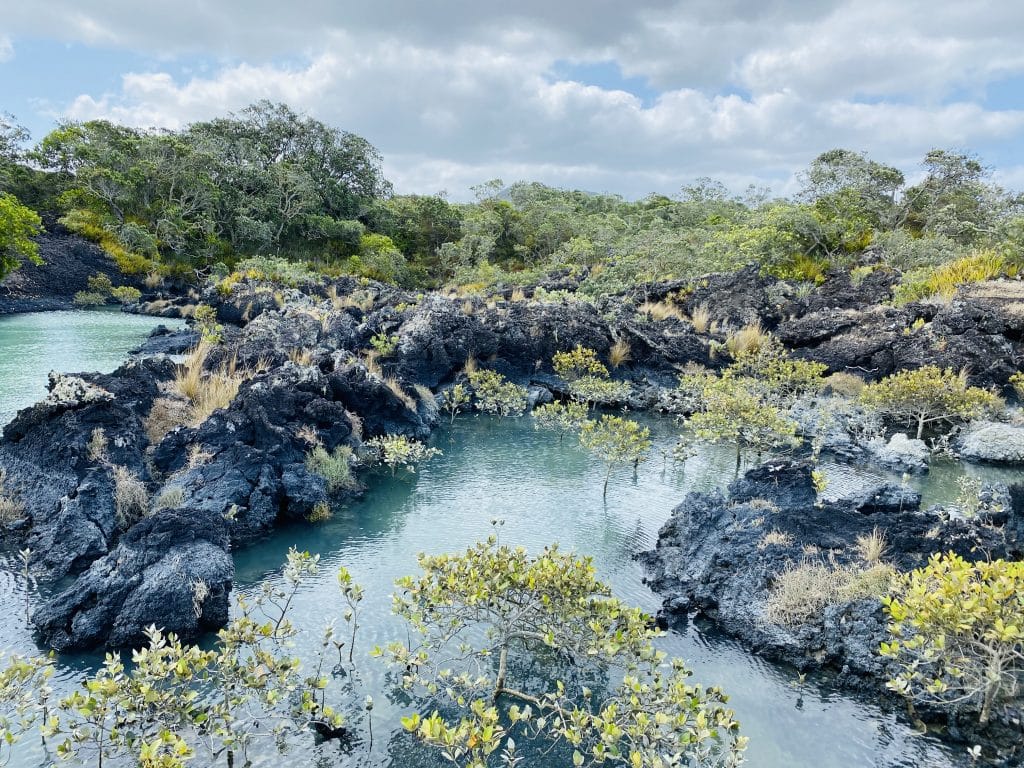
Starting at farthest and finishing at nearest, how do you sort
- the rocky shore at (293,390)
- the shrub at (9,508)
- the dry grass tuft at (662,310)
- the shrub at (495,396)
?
the dry grass tuft at (662,310) < the shrub at (495,396) < the shrub at (9,508) < the rocky shore at (293,390)

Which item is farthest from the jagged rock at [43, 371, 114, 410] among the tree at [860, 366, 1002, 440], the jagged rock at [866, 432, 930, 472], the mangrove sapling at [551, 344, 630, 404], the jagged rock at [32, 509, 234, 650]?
the tree at [860, 366, 1002, 440]

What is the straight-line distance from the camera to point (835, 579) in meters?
6.83

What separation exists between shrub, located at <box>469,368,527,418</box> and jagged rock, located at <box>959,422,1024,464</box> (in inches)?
431

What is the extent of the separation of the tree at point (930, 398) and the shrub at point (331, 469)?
1271 centimetres

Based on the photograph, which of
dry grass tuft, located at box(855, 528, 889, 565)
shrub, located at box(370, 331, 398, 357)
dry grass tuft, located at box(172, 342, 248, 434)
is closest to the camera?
dry grass tuft, located at box(855, 528, 889, 565)

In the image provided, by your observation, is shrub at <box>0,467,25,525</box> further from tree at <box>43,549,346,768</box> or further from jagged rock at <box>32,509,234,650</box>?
tree at <box>43,549,346,768</box>

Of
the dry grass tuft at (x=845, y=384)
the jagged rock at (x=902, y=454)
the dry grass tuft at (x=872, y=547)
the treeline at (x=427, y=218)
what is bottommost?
the jagged rock at (x=902, y=454)

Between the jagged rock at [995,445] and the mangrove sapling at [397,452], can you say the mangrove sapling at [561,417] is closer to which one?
the mangrove sapling at [397,452]

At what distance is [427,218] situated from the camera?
48.2 meters

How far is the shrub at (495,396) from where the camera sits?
17281 millimetres

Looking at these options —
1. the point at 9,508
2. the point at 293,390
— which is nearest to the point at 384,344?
the point at 293,390

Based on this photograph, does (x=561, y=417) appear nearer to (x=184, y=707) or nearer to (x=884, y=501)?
(x=884, y=501)

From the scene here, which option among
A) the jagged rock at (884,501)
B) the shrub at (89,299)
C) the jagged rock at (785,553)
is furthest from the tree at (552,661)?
the shrub at (89,299)

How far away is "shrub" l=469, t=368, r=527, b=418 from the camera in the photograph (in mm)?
17281
